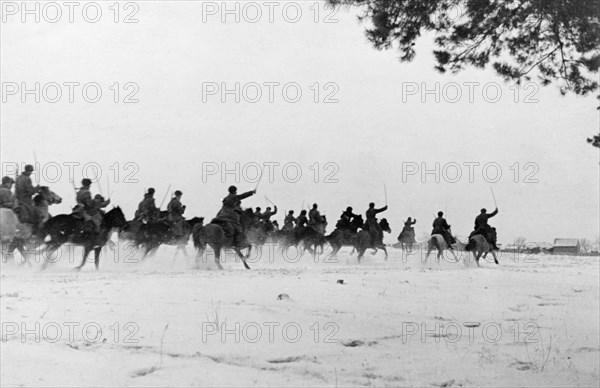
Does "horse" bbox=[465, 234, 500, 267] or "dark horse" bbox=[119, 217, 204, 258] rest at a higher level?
"dark horse" bbox=[119, 217, 204, 258]

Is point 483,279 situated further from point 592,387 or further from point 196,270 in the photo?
point 592,387

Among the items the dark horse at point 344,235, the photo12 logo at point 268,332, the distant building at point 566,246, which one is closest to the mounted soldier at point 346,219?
the dark horse at point 344,235

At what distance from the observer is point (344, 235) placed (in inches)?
932

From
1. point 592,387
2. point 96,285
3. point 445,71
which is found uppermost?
point 445,71

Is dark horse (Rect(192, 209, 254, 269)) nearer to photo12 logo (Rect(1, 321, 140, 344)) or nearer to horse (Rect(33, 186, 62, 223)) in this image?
horse (Rect(33, 186, 62, 223))

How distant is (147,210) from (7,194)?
13.2 ft

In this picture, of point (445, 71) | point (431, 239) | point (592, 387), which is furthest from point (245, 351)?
point (431, 239)

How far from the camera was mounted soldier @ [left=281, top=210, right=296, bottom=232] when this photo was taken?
90.2ft

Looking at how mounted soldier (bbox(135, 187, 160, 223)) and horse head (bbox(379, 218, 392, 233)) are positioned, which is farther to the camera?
horse head (bbox(379, 218, 392, 233))

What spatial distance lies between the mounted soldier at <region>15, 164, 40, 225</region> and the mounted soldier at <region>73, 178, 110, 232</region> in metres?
0.92

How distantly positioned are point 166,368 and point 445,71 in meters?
4.89

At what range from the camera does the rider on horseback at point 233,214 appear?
52.7 ft

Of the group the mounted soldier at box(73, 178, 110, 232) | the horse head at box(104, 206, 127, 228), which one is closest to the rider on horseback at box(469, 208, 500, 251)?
the horse head at box(104, 206, 127, 228)

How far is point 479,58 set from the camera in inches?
340
